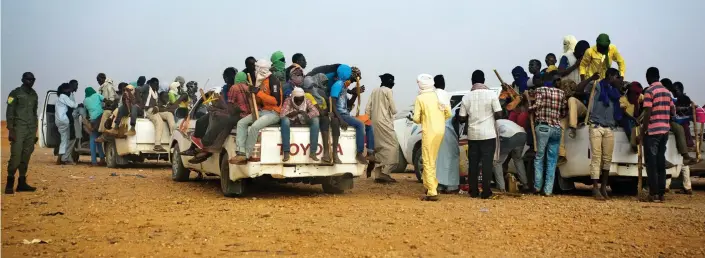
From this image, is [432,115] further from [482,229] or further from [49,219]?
[49,219]

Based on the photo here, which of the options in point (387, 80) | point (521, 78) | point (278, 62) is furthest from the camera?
point (387, 80)

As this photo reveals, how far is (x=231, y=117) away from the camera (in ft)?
36.2

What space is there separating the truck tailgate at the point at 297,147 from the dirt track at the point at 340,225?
1.91 feet

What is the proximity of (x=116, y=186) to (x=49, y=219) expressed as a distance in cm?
435

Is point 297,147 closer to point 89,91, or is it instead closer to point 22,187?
point 22,187

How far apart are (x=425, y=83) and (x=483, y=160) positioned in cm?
136

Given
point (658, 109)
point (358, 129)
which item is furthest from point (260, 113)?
point (658, 109)

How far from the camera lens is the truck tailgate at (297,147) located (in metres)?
10.5

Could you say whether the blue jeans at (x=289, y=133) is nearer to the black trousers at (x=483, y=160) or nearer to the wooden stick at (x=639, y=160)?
the black trousers at (x=483, y=160)

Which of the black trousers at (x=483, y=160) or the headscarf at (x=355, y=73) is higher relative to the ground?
the headscarf at (x=355, y=73)

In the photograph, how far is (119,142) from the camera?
703 inches

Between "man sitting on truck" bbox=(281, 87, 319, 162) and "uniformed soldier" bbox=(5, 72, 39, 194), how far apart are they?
3892 millimetres

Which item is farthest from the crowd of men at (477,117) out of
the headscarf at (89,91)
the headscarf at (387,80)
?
the headscarf at (89,91)

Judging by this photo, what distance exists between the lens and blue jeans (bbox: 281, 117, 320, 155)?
1049 centimetres
